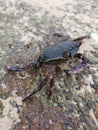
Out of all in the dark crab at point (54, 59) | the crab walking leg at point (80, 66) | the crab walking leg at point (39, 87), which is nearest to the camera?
the crab walking leg at point (39, 87)

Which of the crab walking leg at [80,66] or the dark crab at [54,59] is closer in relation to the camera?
the dark crab at [54,59]

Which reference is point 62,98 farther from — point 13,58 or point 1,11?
point 1,11

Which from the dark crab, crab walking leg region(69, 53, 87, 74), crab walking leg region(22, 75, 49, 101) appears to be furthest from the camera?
crab walking leg region(69, 53, 87, 74)

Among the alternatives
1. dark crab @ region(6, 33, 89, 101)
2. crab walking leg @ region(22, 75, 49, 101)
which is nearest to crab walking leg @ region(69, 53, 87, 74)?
Result: dark crab @ region(6, 33, 89, 101)

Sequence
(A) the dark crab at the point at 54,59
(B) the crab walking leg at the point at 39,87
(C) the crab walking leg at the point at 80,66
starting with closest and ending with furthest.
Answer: (B) the crab walking leg at the point at 39,87
(A) the dark crab at the point at 54,59
(C) the crab walking leg at the point at 80,66

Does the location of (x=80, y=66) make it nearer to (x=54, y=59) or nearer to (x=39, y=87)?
(x=54, y=59)

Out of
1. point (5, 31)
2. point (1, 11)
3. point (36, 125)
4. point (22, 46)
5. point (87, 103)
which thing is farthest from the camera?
point (1, 11)

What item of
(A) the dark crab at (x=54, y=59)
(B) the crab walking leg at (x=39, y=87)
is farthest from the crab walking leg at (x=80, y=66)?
(B) the crab walking leg at (x=39, y=87)

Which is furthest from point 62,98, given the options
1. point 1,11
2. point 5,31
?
point 1,11

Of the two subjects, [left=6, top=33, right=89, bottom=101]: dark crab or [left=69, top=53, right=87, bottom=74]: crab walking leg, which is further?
[left=69, top=53, right=87, bottom=74]: crab walking leg

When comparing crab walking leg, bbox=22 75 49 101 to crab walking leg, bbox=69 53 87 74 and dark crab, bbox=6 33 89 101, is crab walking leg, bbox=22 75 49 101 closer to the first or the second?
dark crab, bbox=6 33 89 101

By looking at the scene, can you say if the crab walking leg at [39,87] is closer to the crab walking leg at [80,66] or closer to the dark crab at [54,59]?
the dark crab at [54,59]
